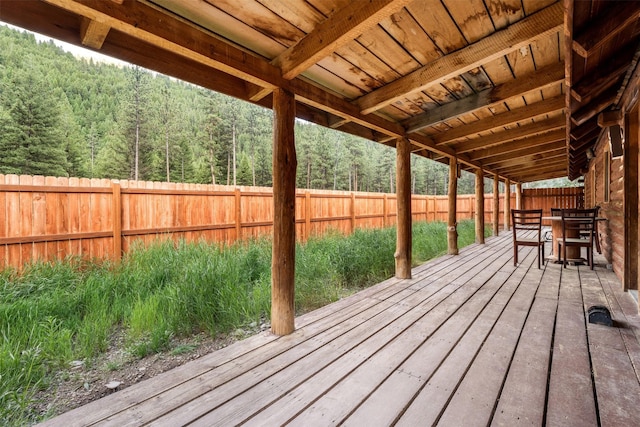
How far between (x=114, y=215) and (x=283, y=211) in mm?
3522

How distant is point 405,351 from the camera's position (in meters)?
1.82

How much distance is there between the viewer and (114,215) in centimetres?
414

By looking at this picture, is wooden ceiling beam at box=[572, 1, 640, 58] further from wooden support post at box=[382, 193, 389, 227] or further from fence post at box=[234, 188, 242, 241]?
wooden support post at box=[382, 193, 389, 227]

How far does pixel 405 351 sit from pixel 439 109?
270 cm

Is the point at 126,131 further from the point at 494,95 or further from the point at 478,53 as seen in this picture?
the point at 478,53

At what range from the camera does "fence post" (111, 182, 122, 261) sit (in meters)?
4.13

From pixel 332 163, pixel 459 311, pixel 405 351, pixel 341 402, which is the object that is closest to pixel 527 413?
pixel 405 351

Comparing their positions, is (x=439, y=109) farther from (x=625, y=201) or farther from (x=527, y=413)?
(x=527, y=413)

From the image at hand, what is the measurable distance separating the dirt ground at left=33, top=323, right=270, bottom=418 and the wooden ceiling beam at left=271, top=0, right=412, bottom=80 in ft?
7.42

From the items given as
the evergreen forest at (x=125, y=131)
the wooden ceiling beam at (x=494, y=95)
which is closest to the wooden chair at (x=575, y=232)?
the wooden ceiling beam at (x=494, y=95)

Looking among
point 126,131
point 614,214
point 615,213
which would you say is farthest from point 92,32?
point 126,131

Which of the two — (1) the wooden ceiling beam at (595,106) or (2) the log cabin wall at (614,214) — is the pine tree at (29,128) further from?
(2) the log cabin wall at (614,214)

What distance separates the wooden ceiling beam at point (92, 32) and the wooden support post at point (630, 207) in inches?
179

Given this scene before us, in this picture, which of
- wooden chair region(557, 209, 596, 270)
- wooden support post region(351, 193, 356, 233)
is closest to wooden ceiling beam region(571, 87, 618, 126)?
wooden chair region(557, 209, 596, 270)
